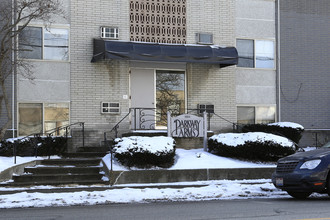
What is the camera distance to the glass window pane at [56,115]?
17719mm

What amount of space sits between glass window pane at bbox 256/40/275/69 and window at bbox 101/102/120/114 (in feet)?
21.9

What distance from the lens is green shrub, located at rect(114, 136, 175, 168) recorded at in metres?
13.6

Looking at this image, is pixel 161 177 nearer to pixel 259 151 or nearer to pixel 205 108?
pixel 259 151

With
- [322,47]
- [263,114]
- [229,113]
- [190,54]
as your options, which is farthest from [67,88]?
[322,47]

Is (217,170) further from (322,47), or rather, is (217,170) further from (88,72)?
(322,47)

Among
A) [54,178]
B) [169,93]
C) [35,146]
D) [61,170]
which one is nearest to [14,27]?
[35,146]

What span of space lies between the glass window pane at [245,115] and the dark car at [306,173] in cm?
942

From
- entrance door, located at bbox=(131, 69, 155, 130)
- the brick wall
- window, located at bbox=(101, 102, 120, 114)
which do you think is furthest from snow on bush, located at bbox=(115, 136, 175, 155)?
the brick wall

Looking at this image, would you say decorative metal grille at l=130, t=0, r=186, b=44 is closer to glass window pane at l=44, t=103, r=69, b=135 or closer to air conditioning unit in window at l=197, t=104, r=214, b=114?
air conditioning unit in window at l=197, t=104, r=214, b=114

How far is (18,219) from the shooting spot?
827 centimetres

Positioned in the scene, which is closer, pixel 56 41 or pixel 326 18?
pixel 56 41

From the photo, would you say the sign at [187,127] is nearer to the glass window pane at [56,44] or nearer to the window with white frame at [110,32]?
the window with white frame at [110,32]

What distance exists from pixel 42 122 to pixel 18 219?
9664mm

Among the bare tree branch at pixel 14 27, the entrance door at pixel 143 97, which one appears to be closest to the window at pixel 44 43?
the bare tree branch at pixel 14 27
